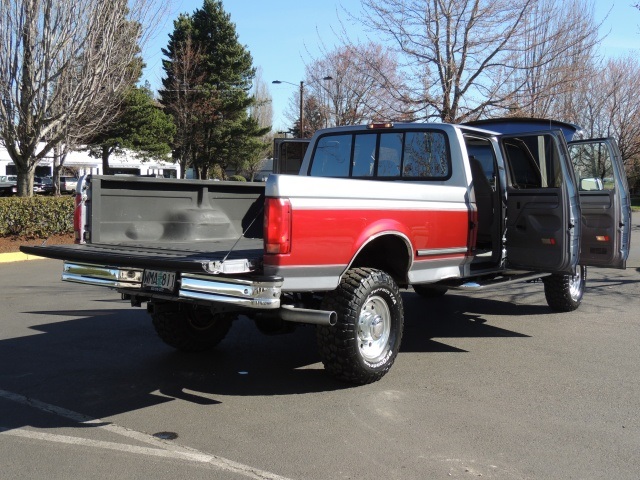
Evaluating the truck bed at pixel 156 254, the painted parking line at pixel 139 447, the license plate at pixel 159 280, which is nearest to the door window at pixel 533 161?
the truck bed at pixel 156 254

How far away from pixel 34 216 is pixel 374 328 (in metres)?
13.0

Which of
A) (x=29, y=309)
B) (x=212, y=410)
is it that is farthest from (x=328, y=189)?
(x=29, y=309)


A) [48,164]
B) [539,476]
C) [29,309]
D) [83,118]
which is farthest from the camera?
[48,164]

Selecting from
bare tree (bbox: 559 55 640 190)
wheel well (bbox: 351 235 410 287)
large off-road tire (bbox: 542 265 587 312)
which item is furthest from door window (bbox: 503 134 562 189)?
bare tree (bbox: 559 55 640 190)

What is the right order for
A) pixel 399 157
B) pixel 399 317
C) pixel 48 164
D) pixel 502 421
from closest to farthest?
1. pixel 502 421
2. pixel 399 317
3. pixel 399 157
4. pixel 48 164

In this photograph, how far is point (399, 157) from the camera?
264 inches

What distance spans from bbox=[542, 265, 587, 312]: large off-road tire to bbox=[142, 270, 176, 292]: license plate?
5.27m

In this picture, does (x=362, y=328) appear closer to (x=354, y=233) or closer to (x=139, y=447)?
(x=354, y=233)

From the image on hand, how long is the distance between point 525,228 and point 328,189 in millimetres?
2972

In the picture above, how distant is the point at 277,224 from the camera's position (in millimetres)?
4473

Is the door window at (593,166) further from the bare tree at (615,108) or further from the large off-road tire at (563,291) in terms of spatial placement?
the bare tree at (615,108)

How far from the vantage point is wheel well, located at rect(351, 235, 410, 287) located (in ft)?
18.3

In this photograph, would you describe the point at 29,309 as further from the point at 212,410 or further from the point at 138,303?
the point at 212,410

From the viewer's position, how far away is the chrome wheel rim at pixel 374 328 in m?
5.29
